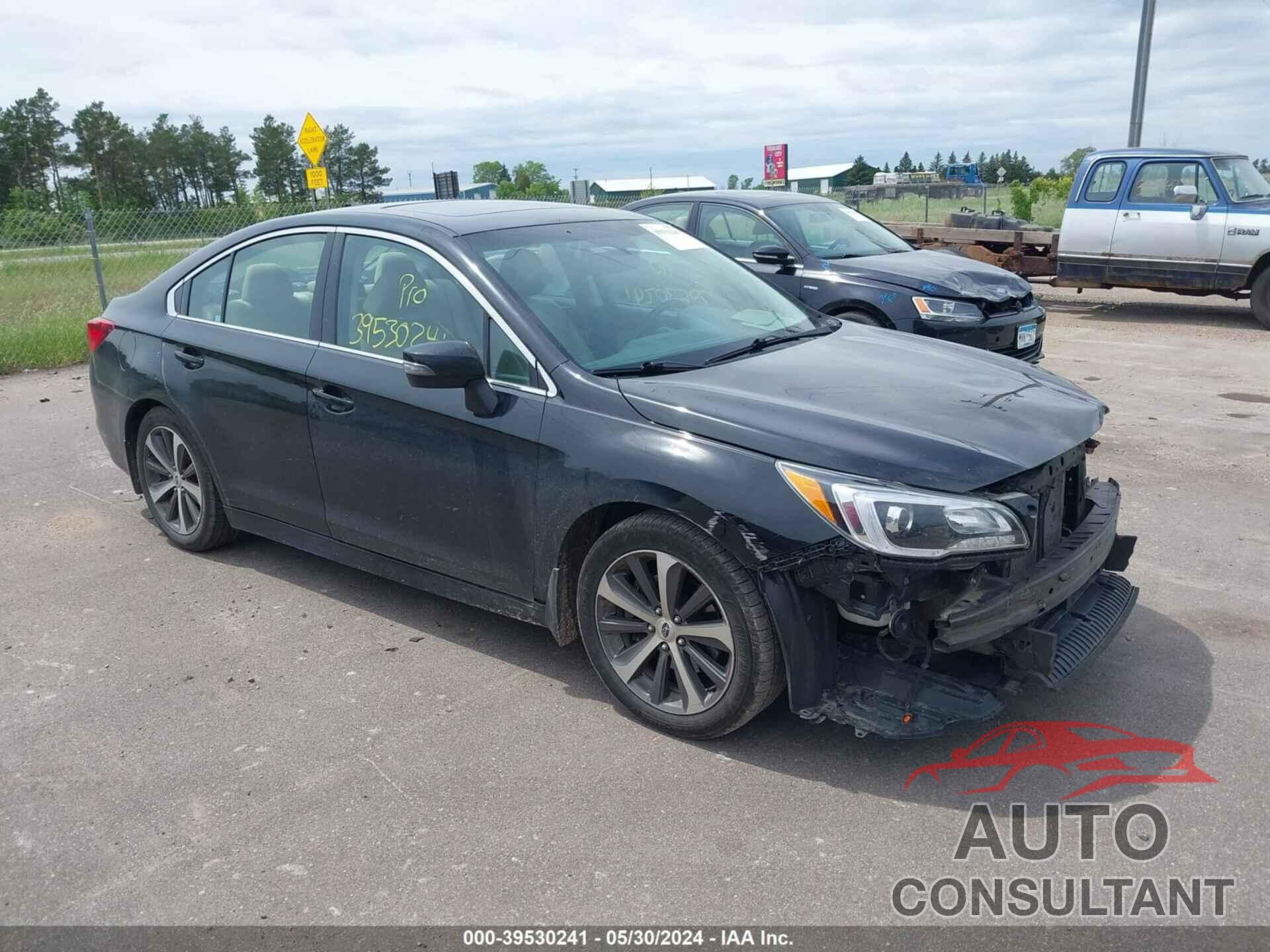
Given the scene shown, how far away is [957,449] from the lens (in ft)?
11.2

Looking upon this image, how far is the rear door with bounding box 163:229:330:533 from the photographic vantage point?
4688mm

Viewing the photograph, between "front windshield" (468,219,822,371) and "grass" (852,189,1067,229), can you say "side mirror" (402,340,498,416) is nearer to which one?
"front windshield" (468,219,822,371)

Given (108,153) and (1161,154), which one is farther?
(108,153)

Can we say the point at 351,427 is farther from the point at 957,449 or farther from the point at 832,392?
the point at 957,449

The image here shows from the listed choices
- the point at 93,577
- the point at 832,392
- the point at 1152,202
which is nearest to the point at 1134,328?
the point at 1152,202

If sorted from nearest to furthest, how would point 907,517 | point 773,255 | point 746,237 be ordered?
1. point 907,517
2. point 773,255
3. point 746,237

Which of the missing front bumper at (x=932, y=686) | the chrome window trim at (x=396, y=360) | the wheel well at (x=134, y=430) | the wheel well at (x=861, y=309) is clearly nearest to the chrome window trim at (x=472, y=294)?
the chrome window trim at (x=396, y=360)

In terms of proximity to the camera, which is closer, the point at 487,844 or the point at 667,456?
the point at 487,844

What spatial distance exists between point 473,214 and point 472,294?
70cm

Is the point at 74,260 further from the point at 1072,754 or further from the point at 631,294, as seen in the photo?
the point at 1072,754

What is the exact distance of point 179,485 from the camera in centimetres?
552

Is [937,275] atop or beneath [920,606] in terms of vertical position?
atop

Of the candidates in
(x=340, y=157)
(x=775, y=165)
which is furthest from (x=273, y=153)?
(x=775, y=165)

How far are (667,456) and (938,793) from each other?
1328 millimetres
